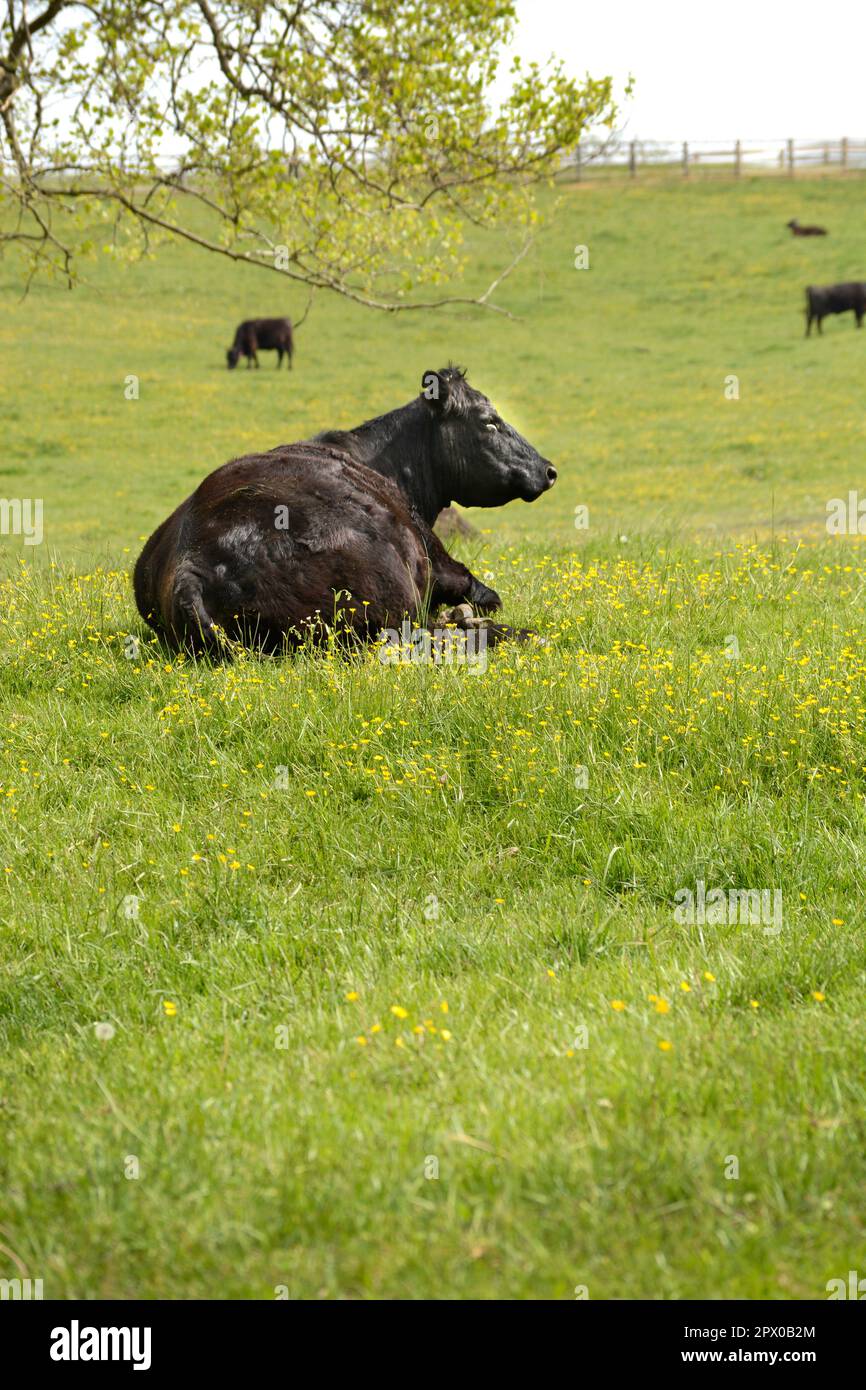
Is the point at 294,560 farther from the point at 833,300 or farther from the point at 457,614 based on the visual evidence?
the point at 833,300

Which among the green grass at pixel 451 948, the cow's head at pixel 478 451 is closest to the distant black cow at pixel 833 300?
the green grass at pixel 451 948

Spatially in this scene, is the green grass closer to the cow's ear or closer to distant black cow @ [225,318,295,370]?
the cow's ear

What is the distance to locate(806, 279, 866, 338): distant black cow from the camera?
1738 inches

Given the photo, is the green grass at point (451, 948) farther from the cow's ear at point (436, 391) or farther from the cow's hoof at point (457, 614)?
the cow's ear at point (436, 391)

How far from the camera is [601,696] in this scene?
22.2 feet

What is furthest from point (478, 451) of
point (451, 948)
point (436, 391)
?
point (451, 948)

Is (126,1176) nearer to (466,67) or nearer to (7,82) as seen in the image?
(466,67)

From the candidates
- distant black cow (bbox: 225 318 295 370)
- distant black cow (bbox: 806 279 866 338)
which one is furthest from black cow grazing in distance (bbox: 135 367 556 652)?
distant black cow (bbox: 806 279 866 338)

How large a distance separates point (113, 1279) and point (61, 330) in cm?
4552

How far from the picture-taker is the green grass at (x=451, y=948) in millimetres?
3152

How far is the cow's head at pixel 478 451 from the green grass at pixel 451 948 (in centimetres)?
81

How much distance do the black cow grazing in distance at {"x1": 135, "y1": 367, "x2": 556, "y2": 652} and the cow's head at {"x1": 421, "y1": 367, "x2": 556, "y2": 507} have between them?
14.1 inches

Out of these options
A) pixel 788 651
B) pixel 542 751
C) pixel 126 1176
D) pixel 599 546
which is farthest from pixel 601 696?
pixel 599 546

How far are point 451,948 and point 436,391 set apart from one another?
18.7 feet
